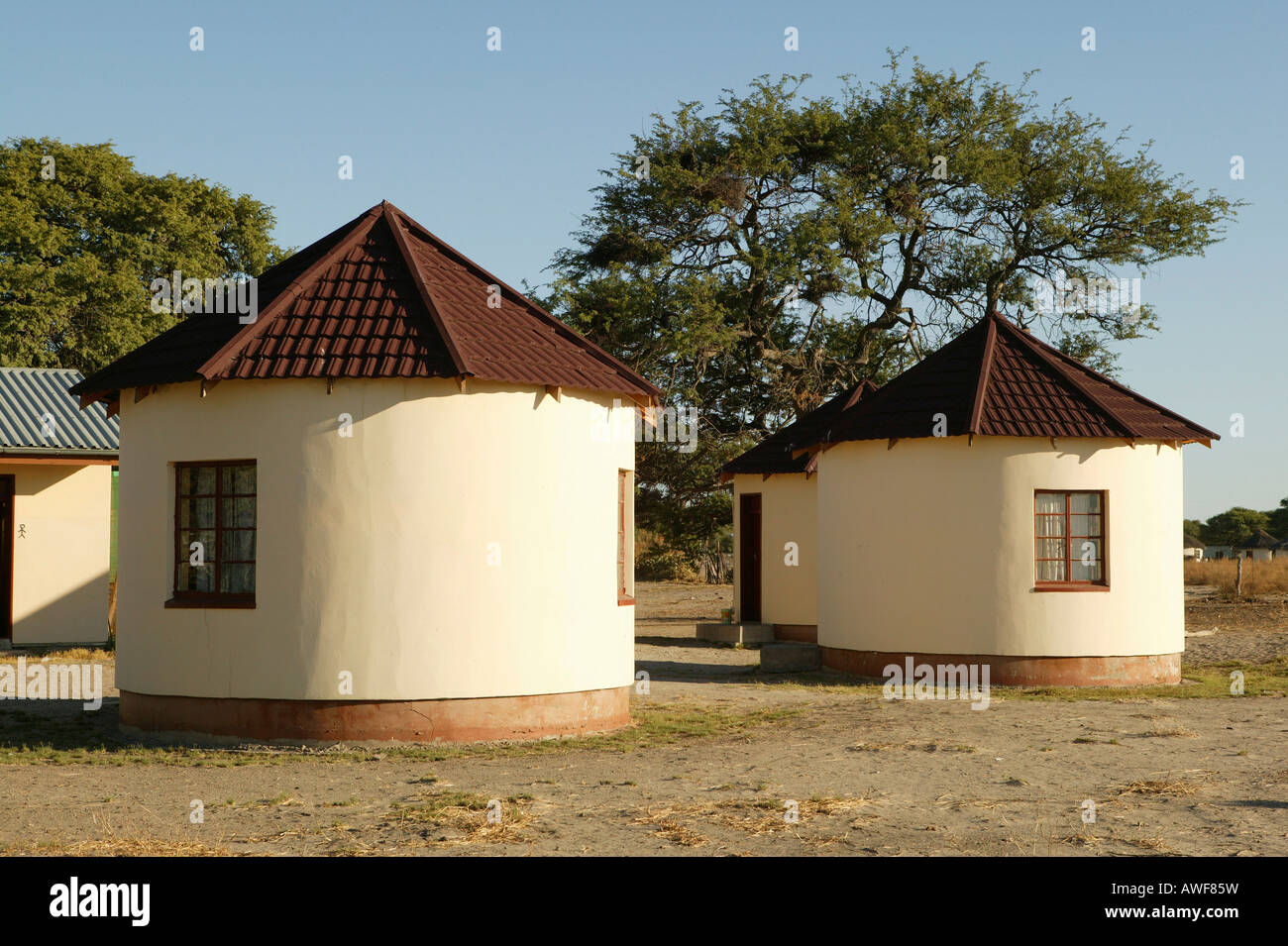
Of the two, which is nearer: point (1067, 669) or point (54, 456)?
point (1067, 669)

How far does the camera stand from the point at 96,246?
3859 centimetres

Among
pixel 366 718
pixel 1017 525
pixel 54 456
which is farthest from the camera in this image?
pixel 54 456

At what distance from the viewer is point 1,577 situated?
20844 millimetres

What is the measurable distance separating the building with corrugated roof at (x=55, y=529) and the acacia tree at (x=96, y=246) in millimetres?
15706

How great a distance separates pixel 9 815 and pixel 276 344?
477 centimetres

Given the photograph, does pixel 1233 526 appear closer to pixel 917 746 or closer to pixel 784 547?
pixel 784 547

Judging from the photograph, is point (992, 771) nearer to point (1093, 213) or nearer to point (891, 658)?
point (891, 658)

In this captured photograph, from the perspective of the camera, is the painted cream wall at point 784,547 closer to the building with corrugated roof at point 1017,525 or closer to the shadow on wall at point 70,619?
the building with corrugated roof at point 1017,525

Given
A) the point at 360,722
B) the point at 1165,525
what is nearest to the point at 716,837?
the point at 360,722

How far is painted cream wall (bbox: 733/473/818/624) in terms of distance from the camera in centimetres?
2375

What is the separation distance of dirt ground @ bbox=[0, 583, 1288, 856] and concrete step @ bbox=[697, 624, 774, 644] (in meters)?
8.61

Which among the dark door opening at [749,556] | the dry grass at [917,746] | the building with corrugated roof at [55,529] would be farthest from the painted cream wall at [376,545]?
the dark door opening at [749,556]

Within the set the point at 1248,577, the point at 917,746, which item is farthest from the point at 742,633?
the point at 1248,577

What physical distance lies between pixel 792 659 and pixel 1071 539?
14.9ft
